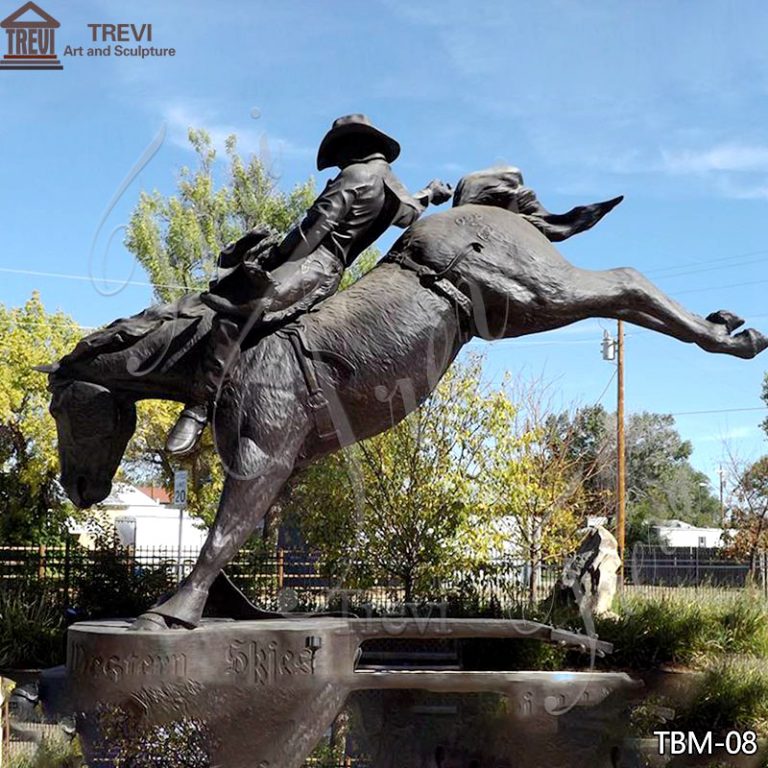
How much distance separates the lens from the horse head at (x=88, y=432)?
5.23 metres

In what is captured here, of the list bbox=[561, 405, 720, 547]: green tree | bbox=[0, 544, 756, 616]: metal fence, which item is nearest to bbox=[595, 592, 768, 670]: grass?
bbox=[0, 544, 756, 616]: metal fence

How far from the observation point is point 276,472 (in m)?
4.94

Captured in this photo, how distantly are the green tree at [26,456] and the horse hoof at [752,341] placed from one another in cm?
1566

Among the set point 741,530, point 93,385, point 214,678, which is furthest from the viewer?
point 741,530

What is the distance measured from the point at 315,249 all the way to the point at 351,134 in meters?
0.77

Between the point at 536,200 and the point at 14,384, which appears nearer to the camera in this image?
the point at 536,200

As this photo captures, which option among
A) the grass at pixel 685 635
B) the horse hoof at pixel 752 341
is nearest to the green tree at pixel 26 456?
the grass at pixel 685 635

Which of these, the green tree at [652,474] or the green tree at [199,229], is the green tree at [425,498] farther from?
the green tree at [652,474]

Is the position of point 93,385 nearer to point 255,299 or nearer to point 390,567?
point 255,299

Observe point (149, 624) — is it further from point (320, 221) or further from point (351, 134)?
point (351, 134)

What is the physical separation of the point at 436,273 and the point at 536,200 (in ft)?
3.43

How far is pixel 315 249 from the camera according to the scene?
525 centimetres

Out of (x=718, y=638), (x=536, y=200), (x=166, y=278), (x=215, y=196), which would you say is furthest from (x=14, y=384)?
(x=536, y=200)

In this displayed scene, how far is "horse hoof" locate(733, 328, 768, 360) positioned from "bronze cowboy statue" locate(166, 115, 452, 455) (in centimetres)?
194
